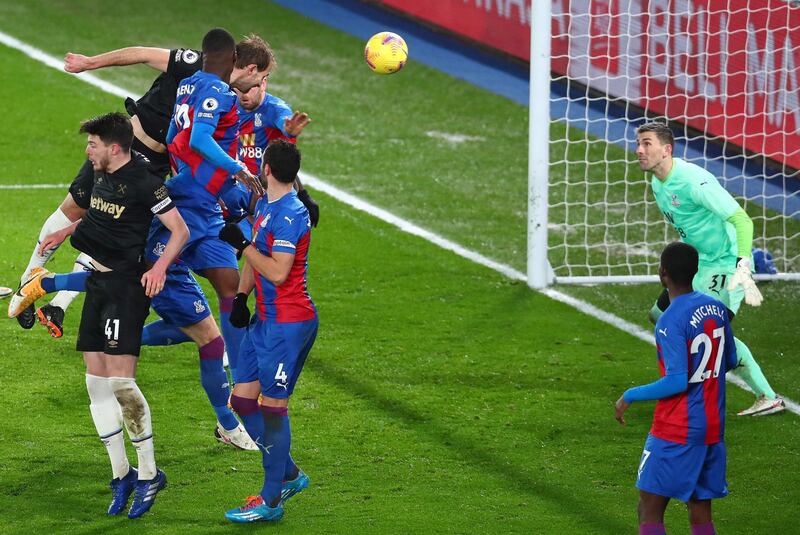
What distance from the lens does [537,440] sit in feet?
27.1

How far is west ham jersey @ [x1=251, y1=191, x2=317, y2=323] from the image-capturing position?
6.77 metres

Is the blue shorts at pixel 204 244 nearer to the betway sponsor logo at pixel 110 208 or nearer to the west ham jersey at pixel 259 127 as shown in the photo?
the betway sponsor logo at pixel 110 208

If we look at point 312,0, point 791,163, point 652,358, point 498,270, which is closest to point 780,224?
point 791,163

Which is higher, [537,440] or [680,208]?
[680,208]

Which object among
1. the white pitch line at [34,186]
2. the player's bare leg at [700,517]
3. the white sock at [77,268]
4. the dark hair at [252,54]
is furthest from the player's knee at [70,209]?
the player's bare leg at [700,517]

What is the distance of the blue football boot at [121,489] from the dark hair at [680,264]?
9.63 ft

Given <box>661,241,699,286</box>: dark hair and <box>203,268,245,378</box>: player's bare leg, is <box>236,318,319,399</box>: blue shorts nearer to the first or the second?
<box>203,268,245,378</box>: player's bare leg

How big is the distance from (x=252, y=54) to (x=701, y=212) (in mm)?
2934

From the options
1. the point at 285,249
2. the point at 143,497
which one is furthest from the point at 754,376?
the point at 143,497

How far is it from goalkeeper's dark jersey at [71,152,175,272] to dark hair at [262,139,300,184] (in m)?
0.67

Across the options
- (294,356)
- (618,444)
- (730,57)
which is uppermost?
(730,57)

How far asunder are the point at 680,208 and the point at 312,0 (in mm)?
13884

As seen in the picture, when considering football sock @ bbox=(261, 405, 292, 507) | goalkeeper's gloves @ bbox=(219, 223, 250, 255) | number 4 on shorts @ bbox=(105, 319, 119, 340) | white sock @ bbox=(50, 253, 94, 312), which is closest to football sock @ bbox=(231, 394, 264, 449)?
football sock @ bbox=(261, 405, 292, 507)

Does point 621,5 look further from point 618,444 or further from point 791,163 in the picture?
point 618,444
